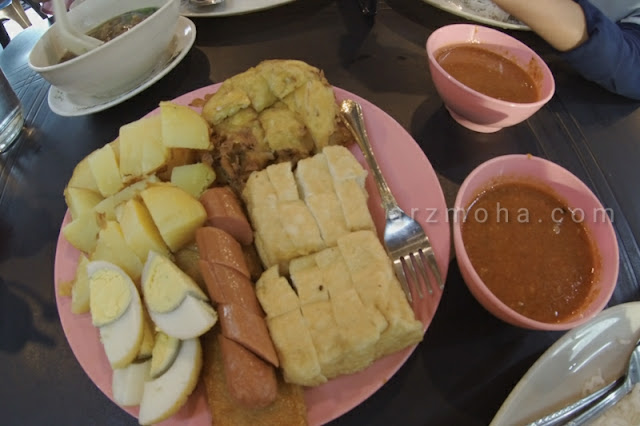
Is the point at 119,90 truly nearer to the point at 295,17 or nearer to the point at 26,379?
the point at 295,17

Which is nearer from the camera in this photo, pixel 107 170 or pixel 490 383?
pixel 490 383

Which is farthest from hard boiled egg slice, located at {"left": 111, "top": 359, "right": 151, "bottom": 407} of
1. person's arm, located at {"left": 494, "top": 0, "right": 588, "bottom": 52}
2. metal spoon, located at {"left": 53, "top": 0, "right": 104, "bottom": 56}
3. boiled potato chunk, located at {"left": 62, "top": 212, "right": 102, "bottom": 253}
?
person's arm, located at {"left": 494, "top": 0, "right": 588, "bottom": 52}

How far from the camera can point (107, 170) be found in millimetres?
1739

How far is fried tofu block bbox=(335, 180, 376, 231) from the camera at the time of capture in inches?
63.2

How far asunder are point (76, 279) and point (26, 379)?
493 mm

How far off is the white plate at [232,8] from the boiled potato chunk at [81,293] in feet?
6.07

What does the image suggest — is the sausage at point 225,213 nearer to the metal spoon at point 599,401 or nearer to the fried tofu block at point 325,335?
the fried tofu block at point 325,335

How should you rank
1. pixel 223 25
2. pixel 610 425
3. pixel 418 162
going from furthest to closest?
pixel 223 25 → pixel 418 162 → pixel 610 425

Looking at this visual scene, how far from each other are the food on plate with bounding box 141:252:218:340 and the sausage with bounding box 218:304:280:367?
0.08 m

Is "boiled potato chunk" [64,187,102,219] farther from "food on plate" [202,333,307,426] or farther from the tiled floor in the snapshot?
the tiled floor

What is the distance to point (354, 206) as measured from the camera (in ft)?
5.33

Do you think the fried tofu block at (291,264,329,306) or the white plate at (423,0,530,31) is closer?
the fried tofu block at (291,264,329,306)

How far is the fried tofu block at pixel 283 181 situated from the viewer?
1.66 metres

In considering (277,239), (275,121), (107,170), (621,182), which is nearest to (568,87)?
(621,182)
